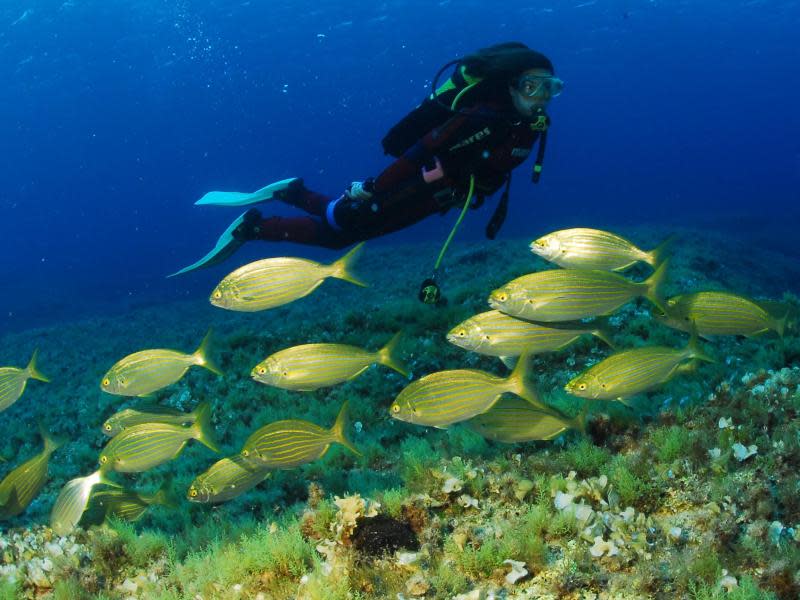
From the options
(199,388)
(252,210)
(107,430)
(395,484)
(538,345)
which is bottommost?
(199,388)

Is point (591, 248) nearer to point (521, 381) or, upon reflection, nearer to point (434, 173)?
point (521, 381)

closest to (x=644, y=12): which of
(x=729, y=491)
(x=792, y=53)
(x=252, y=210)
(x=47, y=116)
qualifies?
(x=792, y=53)

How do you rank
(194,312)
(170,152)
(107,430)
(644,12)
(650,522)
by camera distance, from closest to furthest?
(650,522)
(107,430)
(194,312)
(644,12)
(170,152)

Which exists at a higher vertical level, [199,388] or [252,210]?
[252,210]

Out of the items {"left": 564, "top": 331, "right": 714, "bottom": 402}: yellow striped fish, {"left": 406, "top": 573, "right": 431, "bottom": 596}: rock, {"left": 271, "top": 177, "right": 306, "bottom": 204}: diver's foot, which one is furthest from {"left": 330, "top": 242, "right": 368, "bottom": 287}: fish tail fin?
{"left": 271, "top": 177, "right": 306, "bottom": 204}: diver's foot

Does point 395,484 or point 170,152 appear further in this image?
point 170,152

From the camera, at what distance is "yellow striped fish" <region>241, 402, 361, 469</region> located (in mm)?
3752

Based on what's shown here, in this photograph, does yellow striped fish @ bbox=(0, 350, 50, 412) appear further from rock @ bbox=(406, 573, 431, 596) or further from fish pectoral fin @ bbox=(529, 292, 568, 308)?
fish pectoral fin @ bbox=(529, 292, 568, 308)

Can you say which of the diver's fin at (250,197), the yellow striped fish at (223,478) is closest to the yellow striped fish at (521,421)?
the yellow striped fish at (223,478)

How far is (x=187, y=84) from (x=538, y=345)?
89.2 m

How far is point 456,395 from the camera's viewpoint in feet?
11.8

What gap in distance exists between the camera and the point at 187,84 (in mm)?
78875

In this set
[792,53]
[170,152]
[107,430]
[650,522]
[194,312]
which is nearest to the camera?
[650,522]

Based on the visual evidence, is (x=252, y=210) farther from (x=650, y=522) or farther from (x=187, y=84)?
(x=187, y=84)
